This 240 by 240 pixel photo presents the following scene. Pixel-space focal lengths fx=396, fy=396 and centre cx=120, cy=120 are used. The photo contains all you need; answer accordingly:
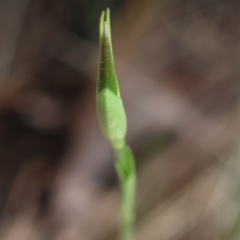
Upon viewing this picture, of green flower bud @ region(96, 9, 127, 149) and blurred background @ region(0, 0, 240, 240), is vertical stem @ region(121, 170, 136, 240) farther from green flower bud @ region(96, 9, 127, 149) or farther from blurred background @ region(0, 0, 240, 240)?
blurred background @ region(0, 0, 240, 240)

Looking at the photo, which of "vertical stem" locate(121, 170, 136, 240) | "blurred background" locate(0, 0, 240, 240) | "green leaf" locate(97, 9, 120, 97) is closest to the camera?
"green leaf" locate(97, 9, 120, 97)

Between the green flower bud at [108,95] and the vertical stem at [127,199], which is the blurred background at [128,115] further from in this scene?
the green flower bud at [108,95]

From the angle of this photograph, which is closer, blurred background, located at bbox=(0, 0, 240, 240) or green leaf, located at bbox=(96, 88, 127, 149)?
green leaf, located at bbox=(96, 88, 127, 149)

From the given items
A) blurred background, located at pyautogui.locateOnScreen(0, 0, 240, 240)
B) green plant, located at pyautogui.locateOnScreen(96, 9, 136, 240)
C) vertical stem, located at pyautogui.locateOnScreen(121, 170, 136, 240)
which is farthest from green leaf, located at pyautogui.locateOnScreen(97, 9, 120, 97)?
blurred background, located at pyautogui.locateOnScreen(0, 0, 240, 240)

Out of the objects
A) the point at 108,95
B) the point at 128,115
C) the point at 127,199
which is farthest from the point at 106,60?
the point at 128,115

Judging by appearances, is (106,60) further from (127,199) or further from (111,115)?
(127,199)

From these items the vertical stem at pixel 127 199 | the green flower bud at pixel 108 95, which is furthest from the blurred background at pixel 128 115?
the green flower bud at pixel 108 95

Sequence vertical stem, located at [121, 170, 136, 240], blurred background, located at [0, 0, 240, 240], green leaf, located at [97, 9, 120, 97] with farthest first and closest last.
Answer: blurred background, located at [0, 0, 240, 240] < vertical stem, located at [121, 170, 136, 240] < green leaf, located at [97, 9, 120, 97]
